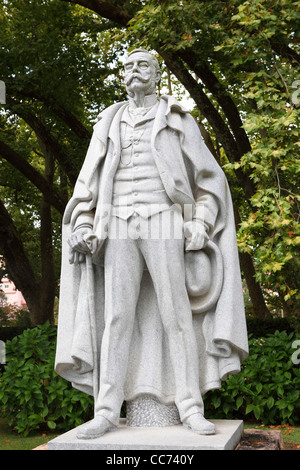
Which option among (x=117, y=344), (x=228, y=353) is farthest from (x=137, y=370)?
(x=228, y=353)

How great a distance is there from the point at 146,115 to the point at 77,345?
6.35 ft

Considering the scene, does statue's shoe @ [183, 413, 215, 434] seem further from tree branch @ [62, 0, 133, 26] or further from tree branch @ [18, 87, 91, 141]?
tree branch @ [18, 87, 91, 141]

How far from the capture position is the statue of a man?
14.9 ft

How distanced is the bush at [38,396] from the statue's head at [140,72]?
4298 millimetres

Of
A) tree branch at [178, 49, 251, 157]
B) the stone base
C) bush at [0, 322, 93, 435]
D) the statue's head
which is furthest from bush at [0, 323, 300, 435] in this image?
the statue's head

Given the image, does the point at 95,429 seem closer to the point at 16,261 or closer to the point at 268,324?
the point at 268,324

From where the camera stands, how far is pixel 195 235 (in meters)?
4.66

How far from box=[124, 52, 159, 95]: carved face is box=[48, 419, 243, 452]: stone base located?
270 centimetres

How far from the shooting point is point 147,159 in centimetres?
479

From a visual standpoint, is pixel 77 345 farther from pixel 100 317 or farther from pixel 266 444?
pixel 266 444

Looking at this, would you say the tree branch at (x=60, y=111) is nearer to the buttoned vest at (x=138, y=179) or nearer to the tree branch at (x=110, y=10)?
the tree branch at (x=110, y=10)

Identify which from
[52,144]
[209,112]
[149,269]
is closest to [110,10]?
[209,112]

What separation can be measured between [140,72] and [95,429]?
2.80 meters

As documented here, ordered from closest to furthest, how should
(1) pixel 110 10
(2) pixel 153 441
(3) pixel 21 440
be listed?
(2) pixel 153 441 → (3) pixel 21 440 → (1) pixel 110 10
